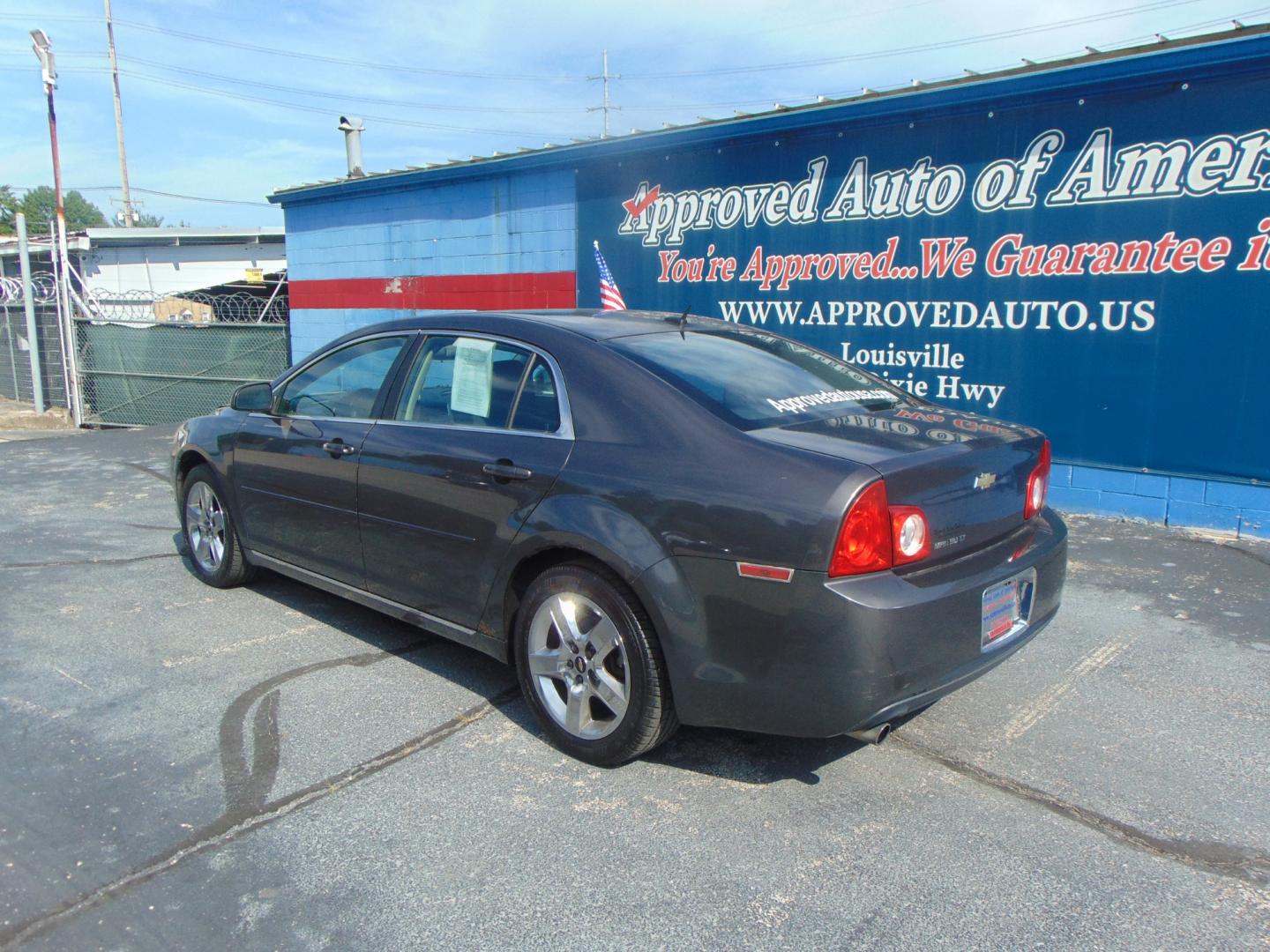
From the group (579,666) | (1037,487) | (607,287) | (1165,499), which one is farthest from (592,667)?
(607,287)

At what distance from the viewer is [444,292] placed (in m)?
11.6

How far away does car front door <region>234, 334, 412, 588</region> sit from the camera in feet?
13.9

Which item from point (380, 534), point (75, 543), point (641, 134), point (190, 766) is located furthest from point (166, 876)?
point (641, 134)

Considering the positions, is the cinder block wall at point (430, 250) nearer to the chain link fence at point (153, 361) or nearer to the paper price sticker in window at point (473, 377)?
the chain link fence at point (153, 361)

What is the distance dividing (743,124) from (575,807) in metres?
6.82

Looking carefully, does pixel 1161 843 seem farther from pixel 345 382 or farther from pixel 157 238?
pixel 157 238

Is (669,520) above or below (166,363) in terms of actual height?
below

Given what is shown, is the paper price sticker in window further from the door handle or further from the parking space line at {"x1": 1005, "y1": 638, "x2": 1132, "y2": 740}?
the parking space line at {"x1": 1005, "y1": 638, "x2": 1132, "y2": 740}

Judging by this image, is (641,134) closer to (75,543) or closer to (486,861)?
(75,543)

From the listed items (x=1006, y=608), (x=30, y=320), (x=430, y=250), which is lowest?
(x=1006, y=608)

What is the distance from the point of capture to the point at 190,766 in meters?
3.33

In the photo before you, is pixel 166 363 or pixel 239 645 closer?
pixel 239 645

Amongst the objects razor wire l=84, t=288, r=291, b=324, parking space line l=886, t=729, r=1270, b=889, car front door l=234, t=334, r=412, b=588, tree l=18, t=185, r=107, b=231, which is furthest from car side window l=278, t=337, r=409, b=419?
tree l=18, t=185, r=107, b=231

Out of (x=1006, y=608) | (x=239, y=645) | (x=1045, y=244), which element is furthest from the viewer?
(x=1045, y=244)
